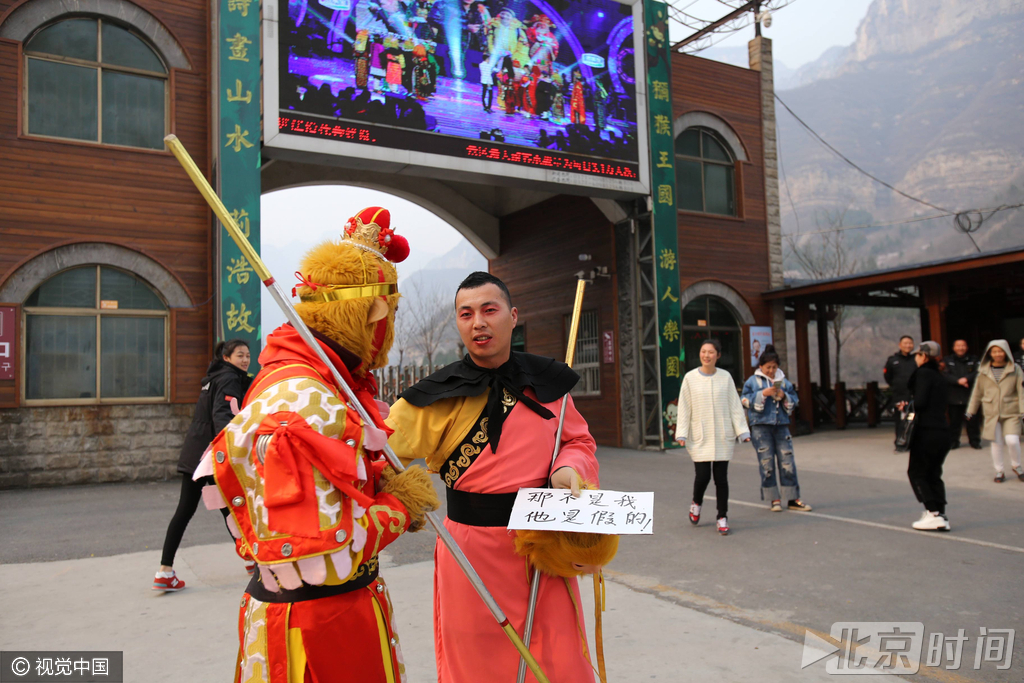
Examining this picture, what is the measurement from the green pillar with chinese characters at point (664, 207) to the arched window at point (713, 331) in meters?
1.14

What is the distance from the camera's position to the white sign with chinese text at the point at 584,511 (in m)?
1.99

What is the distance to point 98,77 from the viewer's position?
1019 centimetres

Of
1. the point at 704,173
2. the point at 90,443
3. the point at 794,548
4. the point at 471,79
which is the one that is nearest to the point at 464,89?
the point at 471,79

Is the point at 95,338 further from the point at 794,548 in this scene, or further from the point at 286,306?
the point at 286,306

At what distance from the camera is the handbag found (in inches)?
255

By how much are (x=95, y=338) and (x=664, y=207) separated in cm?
1021

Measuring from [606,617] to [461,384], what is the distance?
2519mm

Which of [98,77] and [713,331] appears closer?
[98,77]

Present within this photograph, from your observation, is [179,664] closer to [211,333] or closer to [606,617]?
[606,617]

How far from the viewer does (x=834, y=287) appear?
47.6 feet

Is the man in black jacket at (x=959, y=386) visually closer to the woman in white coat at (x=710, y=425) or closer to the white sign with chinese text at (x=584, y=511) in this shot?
the woman in white coat at (x=710, y=425)

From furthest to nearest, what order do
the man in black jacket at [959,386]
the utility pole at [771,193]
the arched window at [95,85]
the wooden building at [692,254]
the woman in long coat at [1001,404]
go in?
the utility pole at [771,193] < the wooden building at [692,254] < the man in black jacket at [959,386] < the arched window at [95,85] < the woman in long coat at [1001,404]

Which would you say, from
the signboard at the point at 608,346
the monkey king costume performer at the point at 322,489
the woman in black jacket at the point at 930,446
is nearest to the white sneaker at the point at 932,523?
the woman in black jacket at the point at 930,446

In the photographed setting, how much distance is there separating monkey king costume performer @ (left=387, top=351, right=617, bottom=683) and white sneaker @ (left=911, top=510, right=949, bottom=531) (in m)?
5.53
